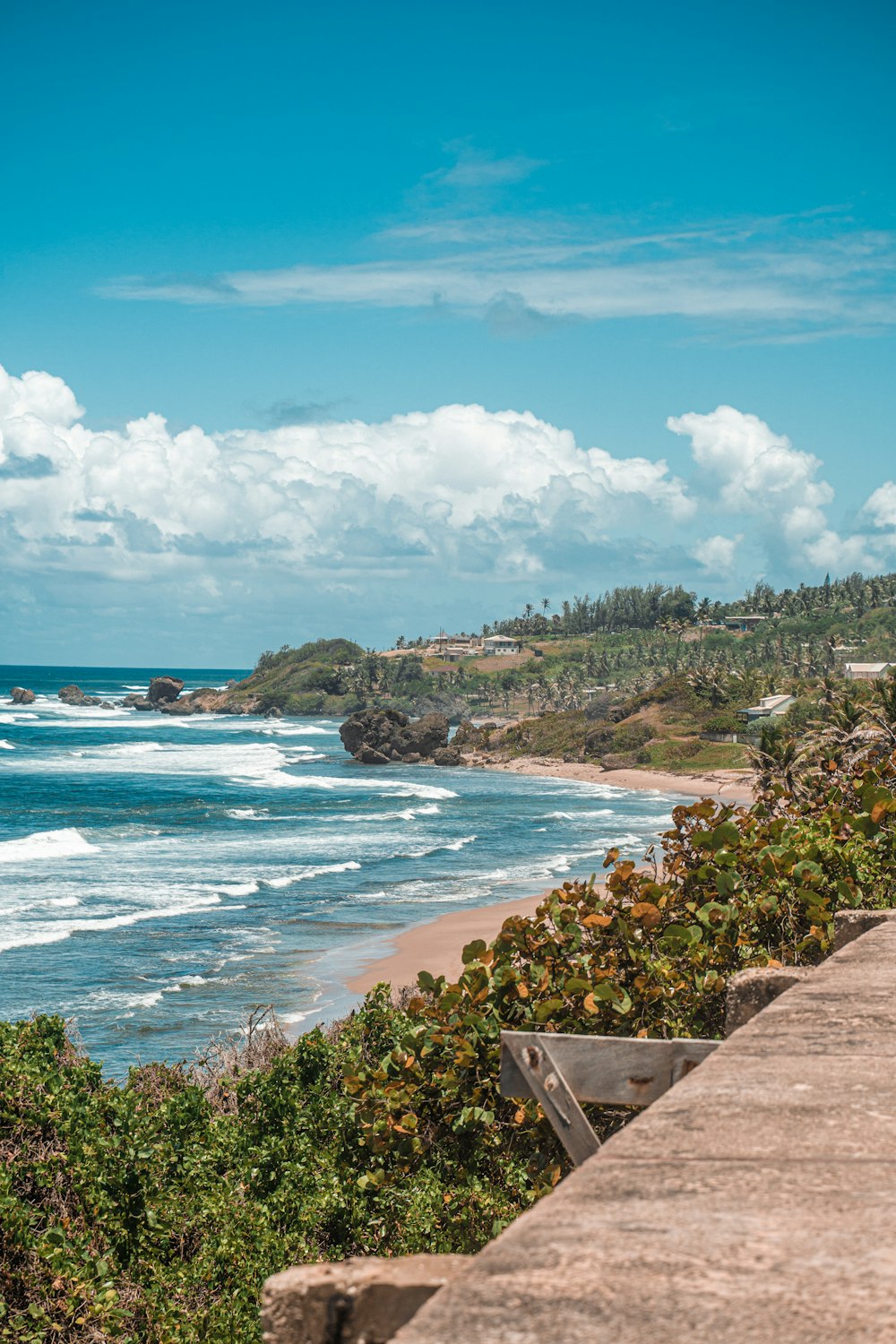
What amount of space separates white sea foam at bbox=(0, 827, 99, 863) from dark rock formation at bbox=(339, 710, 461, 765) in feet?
164

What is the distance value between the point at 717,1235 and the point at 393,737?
97.9m

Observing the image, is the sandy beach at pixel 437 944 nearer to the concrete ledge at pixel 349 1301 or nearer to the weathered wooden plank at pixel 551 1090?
the weathered wooden plank at pixel 551 1090

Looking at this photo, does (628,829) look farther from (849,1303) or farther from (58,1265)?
(849,1303)

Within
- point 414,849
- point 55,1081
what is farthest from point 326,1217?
point 414,849

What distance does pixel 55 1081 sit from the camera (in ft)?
28.7

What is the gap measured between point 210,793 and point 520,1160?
5983 centimetres

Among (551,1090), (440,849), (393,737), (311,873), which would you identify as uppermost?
(551,1090)

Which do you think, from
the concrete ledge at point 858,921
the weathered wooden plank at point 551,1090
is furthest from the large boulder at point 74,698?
the weathered wooden plank at point 551,1090

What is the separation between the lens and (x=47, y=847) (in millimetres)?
43938

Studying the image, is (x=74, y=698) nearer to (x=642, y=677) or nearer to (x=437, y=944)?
(x=642, y=677)

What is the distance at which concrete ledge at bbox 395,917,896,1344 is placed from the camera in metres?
1.61

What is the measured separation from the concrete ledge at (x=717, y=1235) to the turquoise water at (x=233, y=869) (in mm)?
17993

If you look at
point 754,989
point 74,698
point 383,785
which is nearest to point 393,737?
point 383,785

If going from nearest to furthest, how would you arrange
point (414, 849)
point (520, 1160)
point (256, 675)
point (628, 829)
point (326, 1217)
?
point (520, 1160) → point (326, 1217) → point (414, 849) → point (628, 829) → point (256, 675)
